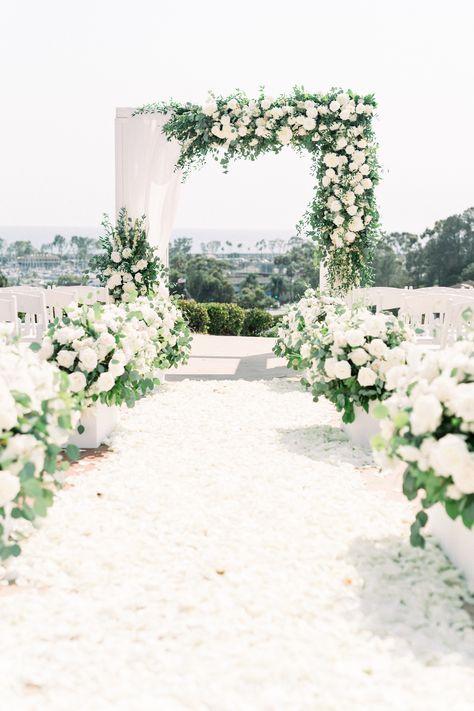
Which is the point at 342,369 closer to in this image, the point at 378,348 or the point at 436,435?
the point at 378,348

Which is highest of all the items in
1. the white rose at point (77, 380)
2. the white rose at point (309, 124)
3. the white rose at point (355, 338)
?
the white rose at point (309, 124)

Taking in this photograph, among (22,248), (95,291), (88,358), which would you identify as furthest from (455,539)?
(22,248)

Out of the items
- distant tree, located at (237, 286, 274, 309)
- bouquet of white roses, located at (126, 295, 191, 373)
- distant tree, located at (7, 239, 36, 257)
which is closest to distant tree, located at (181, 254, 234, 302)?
distant tree, located at (237, 286, 274, 309)

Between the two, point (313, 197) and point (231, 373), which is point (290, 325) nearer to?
point (231, 373)

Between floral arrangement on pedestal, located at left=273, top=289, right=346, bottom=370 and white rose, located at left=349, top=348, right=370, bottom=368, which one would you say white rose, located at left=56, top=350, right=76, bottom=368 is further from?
floral arrangement on pedestal, located at left=273, top=289, right=346, bottom=370

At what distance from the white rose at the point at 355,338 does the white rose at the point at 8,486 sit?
95.6 inches

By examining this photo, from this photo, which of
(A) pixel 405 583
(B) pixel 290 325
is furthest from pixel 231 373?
(A) pixel 405 583

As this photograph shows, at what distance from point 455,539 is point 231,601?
0.92 metres

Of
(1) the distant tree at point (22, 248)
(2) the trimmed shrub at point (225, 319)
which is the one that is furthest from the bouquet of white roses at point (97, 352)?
(1) the distant tree at point (22, 248)

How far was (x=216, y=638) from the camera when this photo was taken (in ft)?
7.11

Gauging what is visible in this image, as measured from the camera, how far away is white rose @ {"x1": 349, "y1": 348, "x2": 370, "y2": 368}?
4230 millimetres

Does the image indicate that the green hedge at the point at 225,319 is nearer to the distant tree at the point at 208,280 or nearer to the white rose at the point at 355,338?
the white rose at the point at 355,338

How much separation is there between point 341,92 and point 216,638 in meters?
6.64

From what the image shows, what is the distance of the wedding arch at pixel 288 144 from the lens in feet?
24.9
